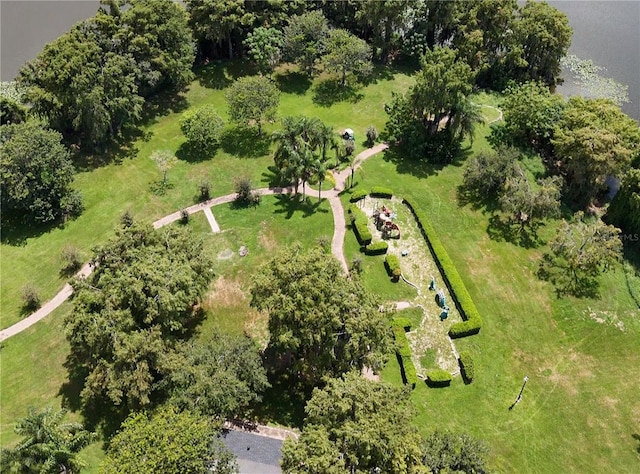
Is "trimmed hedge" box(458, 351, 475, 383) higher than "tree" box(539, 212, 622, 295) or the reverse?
the reverse

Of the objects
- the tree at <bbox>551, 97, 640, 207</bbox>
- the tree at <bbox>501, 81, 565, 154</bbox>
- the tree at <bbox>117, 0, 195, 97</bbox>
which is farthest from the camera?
the tree at <bbox>117, 0, 195, 97</bbox>

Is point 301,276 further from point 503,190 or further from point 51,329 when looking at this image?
point 503,190

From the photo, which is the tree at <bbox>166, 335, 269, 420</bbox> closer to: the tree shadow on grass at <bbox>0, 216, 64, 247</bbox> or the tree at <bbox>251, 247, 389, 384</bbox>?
the tree at <bbox>251, 247, 389, 384</bbox>

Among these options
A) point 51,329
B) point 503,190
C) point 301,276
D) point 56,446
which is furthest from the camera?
point 503,190

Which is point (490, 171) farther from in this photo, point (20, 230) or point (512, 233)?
point (20, 230)

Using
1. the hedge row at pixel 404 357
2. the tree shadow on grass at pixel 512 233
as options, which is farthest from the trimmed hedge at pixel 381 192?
the hedge row at pixel 404 357

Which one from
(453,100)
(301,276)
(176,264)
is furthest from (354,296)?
(453,100)

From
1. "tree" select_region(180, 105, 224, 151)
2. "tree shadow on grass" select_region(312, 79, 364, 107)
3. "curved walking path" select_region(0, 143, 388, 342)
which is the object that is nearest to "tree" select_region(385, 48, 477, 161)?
"curved walking path" select_region(0, 143, 388, 342)
